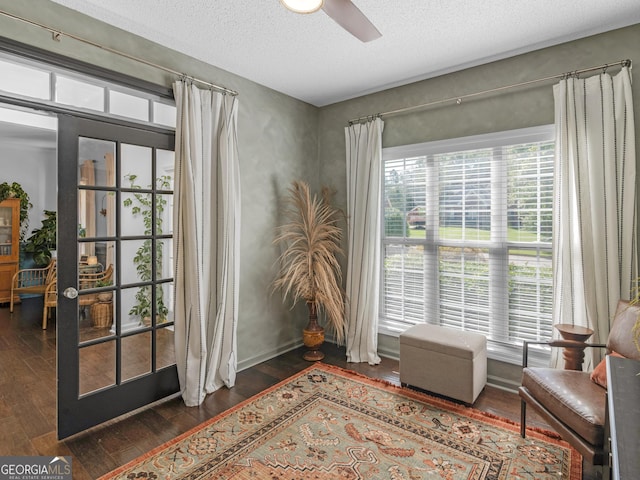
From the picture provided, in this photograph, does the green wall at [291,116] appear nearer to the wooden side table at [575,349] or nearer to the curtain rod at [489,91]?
the curtain rod at [489,91]

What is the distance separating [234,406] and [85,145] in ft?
7.07

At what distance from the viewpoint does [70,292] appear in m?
2.32

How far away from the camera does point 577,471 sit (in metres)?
2.01

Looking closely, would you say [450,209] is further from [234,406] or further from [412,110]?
[234,406]

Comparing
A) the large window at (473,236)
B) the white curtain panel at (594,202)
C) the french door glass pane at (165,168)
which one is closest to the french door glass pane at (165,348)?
the french door glass pane at (165,168)

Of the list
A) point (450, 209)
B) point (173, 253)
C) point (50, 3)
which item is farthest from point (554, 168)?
point (50, 3)

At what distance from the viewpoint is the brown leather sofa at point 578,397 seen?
1.73 meters

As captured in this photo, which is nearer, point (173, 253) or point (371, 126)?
point (173, 253)

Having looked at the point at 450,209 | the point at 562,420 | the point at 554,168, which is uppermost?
the point at 554,168

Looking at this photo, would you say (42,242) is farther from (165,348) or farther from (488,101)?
(488,101)

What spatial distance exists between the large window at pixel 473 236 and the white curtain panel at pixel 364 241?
0.20 m

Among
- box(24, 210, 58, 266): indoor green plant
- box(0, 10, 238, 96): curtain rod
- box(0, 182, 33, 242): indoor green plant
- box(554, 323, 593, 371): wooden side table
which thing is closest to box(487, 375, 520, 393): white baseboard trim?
box(554, 323, 593, 371): wooden side table

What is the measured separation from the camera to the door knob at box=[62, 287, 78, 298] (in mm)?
2316

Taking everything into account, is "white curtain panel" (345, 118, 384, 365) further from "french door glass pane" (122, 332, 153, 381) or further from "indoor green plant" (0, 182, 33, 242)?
"indoor green plant" (0, 182, 33, 242)
